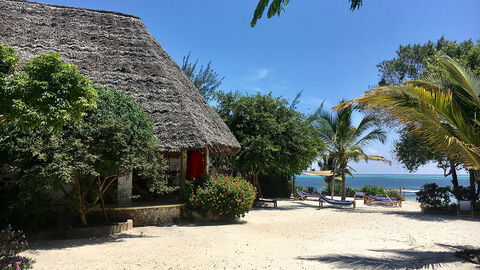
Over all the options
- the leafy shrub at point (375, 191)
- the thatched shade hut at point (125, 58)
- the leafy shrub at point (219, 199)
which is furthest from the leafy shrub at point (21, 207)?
the leafy shrub at point (375, 191)

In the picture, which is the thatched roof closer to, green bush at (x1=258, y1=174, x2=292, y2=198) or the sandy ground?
the sandy ground

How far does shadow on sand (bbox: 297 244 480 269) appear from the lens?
5.52 meters

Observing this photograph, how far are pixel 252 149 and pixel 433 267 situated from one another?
10.4 metres

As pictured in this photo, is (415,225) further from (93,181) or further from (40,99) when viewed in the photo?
(40,99)

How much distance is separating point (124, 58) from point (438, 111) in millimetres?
10364

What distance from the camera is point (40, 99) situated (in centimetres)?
428

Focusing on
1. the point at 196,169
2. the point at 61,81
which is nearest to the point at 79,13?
the point at 196,169

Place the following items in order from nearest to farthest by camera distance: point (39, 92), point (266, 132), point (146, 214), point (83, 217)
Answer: point (39, 92) < point (83, 217) < point (146, 214) < point (266, 132)

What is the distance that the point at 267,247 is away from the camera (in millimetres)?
7316

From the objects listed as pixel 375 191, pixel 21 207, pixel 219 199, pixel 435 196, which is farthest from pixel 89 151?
pixel 375 191

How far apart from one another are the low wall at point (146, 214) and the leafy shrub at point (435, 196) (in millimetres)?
11744

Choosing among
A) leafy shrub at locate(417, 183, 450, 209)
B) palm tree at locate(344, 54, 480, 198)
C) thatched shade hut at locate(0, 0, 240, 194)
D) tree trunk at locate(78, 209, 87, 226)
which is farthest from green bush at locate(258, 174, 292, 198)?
palm tree at locate(344, 54, 480, 198)

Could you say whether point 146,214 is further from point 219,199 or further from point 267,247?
point 267,247

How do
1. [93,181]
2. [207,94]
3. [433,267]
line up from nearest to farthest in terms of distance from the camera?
[433,267] < [93,181] < [207,94]
